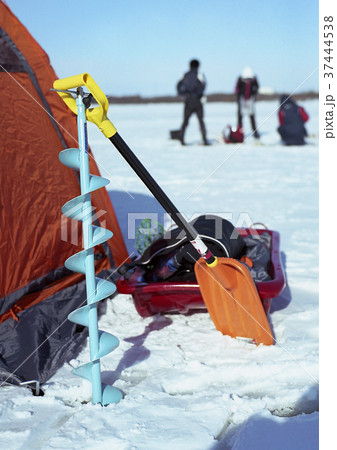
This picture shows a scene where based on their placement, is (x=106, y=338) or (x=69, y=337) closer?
(x=106, y=338)

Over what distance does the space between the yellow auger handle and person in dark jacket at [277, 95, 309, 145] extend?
24.8ft

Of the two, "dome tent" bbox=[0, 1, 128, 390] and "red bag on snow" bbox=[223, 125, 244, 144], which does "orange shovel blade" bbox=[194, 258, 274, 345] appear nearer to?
"dome tent" bbox=[0, 1, 128, 390]

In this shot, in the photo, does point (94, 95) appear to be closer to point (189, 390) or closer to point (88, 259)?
point (88, 259)

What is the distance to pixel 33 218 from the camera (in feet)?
8.12

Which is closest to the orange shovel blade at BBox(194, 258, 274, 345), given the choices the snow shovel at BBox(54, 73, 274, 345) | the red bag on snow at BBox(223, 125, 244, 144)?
the snow shovel at BBox(54, 73, 274, 345)

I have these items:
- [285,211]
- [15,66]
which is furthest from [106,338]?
[285,211]

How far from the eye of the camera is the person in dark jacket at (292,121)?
8.69 metres

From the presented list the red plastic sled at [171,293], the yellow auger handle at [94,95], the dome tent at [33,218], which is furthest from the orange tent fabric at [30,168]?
the yellow auger handle at [94,95]

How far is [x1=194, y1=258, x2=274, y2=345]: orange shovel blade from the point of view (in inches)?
87.4

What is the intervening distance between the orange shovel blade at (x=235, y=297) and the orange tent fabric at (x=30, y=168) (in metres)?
0.84

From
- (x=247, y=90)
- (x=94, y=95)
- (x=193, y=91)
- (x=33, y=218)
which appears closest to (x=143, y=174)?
(x=94, y=95)
